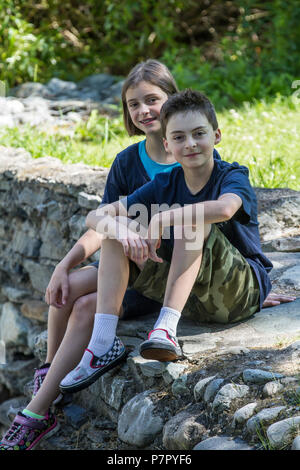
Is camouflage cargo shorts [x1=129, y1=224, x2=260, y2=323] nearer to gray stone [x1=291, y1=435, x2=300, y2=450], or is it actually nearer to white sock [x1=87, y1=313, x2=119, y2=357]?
white sock [x1=87, y1=313, x2=119, y2=357]

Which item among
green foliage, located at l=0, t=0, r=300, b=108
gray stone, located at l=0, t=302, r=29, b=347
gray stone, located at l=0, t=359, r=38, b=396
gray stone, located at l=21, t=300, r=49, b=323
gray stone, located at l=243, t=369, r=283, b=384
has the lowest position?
gray stone, located at l=0, t=359, r=38, b=396

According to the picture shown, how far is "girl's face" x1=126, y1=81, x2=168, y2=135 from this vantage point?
2623 millimetres

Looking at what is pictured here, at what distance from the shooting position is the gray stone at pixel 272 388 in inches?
70.7

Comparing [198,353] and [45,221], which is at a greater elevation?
[45,221]

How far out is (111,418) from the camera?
2.46m

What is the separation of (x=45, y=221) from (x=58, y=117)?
7.71 feet

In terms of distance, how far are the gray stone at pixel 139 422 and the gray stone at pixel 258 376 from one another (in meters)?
0.37

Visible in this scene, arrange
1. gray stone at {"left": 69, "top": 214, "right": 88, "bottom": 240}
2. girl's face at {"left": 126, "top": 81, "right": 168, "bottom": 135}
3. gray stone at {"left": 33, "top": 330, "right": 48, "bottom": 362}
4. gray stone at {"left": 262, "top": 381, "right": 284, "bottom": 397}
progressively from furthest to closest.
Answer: gray stone at {"left": 69, "top": 214, "right": 88, "bottom": 240} → gray stone at {"left": 33, "top": 330, "right": 48, "bottom": 362} → girl's face at {"left": 126, "top": 81, "right": 168, "bottom": 135} → gray stone at {"left": 262, "top": 381, "right": 284, "bottom": 397}

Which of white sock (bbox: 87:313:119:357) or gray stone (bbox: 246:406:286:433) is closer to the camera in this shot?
gray stone (bbox: 246:406:286:433)

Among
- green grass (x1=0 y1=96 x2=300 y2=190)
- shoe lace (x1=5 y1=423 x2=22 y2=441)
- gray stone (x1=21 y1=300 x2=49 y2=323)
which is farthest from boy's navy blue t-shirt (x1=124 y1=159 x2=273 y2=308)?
gray stone (x1=21 y1=300 x2=49 y2=323)

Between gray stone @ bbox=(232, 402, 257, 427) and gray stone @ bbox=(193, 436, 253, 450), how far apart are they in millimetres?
50

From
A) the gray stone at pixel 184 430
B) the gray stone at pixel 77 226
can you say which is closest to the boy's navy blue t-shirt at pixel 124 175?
the gray stone at pixel 77 226

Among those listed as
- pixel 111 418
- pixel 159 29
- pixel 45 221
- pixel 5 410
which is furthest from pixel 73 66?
pixel 111 418
